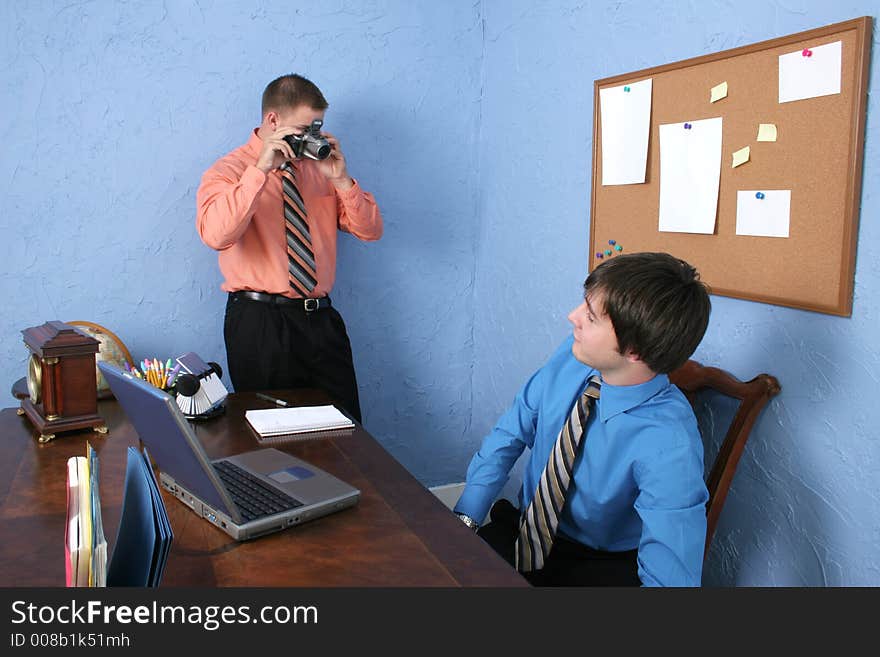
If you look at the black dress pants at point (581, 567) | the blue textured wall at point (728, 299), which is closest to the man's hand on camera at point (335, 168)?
the blue textured wall at point (728, 299)

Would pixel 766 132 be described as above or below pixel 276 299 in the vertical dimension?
above

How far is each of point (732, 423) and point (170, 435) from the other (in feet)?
3.76

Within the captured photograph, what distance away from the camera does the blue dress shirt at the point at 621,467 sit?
132 centimetres

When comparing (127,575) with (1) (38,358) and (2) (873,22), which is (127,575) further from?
(2) (873,22)

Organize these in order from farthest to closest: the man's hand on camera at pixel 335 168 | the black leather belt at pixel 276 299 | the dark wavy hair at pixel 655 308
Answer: the black leather belt at pixel 276 299, the man's hand on camera at pixel 335 168, the dark wavy hair at pixel 655 308

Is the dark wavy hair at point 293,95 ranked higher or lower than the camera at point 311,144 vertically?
higher

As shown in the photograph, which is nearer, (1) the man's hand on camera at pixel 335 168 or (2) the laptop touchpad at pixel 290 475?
(2) the laptop touchpad at pixel 290 475

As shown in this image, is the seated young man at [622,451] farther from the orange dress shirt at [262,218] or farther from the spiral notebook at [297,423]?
the orange dress shirt at [262,218]

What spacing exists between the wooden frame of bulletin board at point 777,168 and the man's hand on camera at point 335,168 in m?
0.89

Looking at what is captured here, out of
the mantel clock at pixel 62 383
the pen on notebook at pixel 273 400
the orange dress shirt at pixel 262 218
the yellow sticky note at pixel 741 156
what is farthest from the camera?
the orange dress shirt at pixel 262 218

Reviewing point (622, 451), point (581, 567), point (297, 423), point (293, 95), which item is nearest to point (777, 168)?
point (622, 451)

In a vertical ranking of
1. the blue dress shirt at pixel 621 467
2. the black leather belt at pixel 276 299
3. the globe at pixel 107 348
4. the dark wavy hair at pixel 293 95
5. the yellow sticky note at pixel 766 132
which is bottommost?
the blue dress shirt at pixel 621 467

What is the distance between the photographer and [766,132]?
5.20 feet

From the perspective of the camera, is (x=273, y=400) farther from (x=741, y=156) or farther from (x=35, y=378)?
(x=741, y=156)
